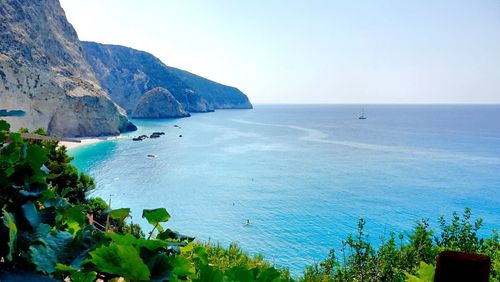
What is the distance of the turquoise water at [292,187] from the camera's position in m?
37.5

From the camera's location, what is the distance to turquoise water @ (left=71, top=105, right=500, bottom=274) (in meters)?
37.5

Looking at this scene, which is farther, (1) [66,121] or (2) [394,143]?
(2) [394,143]

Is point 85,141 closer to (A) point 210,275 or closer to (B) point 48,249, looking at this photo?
(B) point 48,249

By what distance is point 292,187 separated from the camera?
172 feet

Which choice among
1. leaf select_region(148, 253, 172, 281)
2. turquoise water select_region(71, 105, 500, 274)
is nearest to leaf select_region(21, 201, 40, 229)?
leaf select_region(148, 253, 172, 281)

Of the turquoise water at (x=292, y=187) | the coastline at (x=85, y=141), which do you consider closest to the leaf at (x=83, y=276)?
the turquoise water at (x=292, y=187)

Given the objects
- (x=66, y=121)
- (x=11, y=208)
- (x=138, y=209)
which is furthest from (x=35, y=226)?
(x=66, y=121)

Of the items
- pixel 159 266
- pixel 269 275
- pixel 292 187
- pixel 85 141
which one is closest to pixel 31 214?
pixel 159 266

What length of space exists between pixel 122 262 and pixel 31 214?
Answer: 0.67 m

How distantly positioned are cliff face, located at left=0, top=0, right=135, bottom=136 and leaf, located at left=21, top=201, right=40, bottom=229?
63591 mm

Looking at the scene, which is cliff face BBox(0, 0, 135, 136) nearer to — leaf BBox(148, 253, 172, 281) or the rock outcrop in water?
the rock outcrop in water

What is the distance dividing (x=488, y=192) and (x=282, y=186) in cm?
2931

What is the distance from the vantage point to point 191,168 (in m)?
62.3

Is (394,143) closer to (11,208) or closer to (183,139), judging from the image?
(183,139)
